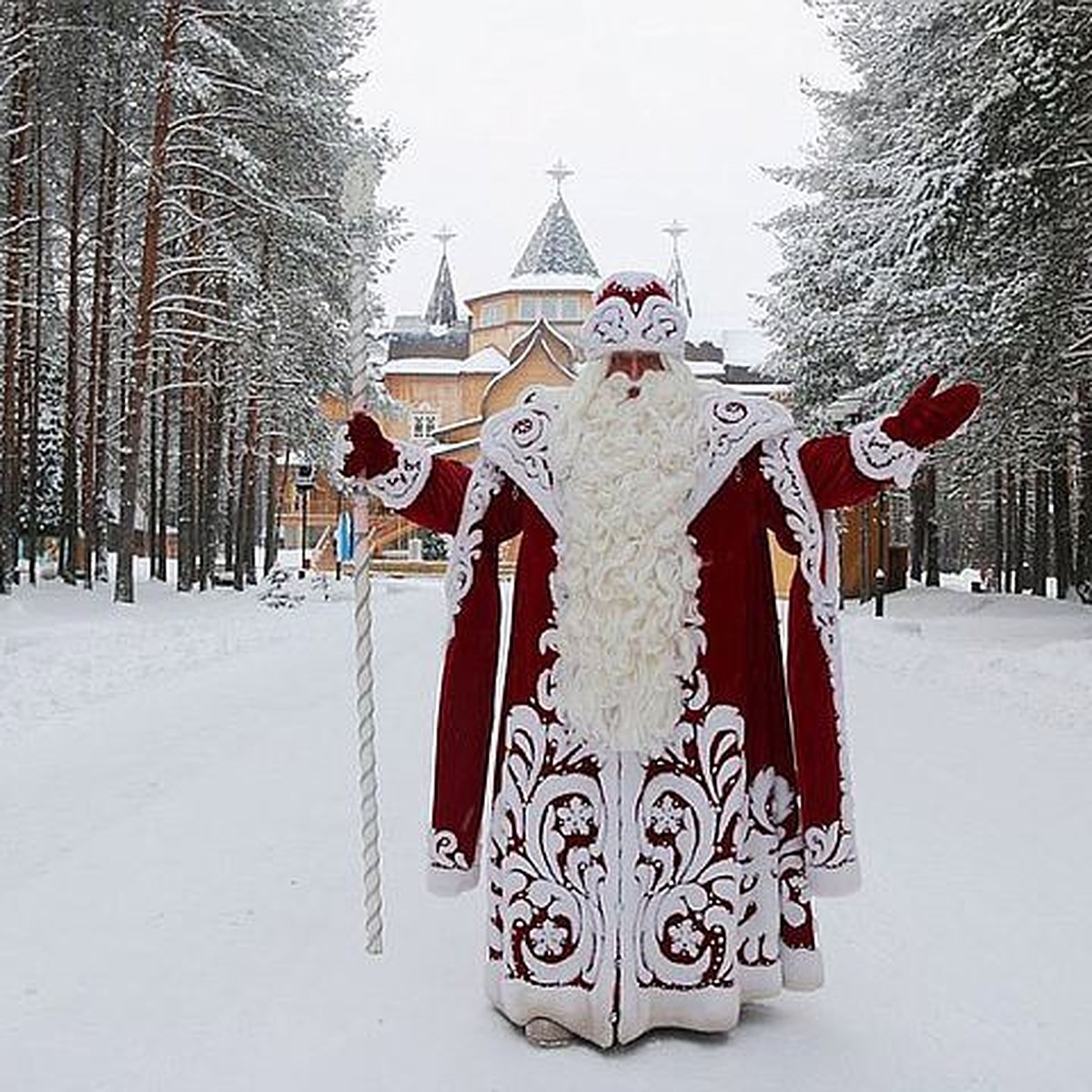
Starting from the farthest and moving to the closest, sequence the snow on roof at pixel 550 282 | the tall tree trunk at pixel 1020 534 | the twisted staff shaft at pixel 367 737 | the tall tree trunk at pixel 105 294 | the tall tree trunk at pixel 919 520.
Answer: the snow on roof at pixel 550 282, the tall tree trunk at pixel 1020 534, the tall tree trunk at pixel 919 520, the tall tree trunk at pixel 105 294, the twisted staff shaft at pixel 367 737

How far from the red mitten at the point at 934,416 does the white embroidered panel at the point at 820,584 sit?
0.33m

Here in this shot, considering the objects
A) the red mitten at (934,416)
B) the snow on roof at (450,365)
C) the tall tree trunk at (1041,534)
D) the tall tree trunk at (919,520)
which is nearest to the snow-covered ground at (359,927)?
the red mitten at (934,416)

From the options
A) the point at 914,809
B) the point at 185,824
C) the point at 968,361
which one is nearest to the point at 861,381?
the point at 968,361

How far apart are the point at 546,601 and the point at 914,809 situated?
4.15m

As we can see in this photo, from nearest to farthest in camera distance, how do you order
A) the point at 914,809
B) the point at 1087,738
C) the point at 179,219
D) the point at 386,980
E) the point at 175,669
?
the point at 386,980
the point at 914,809
the point at 1087,738
the point at 175,669
the point at 179,219

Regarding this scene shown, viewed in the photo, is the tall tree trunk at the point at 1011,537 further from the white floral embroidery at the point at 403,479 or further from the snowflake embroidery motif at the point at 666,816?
the snowflake embroidery motif at the point at 666,816

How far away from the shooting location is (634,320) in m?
4.32

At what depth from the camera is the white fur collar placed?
4.21 m

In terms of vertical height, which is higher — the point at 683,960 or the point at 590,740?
the point at 590,740

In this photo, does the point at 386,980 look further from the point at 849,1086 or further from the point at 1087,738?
the point at 1087,738

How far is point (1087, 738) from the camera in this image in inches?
417

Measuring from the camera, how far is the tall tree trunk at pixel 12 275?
69.1 feet

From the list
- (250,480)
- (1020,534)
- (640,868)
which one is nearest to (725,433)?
(640,868)

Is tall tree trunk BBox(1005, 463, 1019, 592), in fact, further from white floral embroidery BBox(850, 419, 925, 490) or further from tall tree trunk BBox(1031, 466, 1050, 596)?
white floral embroidery BBox(850, 419, 925, 490)
